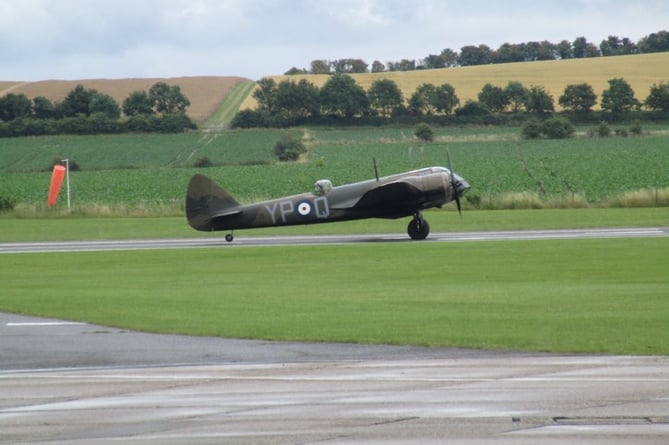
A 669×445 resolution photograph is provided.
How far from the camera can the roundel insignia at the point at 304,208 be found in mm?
35556

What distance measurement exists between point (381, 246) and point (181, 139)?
2728 inches

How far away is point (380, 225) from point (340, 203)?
250 inches

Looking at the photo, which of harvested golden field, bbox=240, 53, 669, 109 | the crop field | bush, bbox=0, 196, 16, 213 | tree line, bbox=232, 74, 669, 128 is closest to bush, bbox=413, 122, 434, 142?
the crop field

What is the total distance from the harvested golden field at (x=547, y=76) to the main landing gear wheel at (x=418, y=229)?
72904 mm

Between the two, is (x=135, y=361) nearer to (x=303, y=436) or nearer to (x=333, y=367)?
(x=333, y=367)

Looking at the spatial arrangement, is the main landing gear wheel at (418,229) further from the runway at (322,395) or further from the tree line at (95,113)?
the tree line at (95,113)

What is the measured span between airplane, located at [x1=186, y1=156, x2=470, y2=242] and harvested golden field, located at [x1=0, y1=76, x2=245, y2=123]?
249ft

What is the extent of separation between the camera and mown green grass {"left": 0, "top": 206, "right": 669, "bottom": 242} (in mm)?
38812

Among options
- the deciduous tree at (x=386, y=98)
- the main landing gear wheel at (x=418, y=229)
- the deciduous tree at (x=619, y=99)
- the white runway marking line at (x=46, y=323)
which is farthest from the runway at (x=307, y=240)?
the deciduous tree at (x=386, y=98)

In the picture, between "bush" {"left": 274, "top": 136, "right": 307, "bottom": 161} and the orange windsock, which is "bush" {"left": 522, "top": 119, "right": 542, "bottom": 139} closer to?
"bush" {"left": 274, "top": 136, "right": 307, "bottom": 161}

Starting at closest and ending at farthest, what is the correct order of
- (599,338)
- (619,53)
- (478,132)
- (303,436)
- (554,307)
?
1. (303,436)
2. (599,338)
3. (554,307)
4. (478,132)
5. (619,53)

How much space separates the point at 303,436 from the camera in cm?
913

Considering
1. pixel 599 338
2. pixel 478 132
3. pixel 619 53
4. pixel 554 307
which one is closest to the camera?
pixel 599 338

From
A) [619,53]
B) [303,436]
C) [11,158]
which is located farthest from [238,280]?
[619,53]
